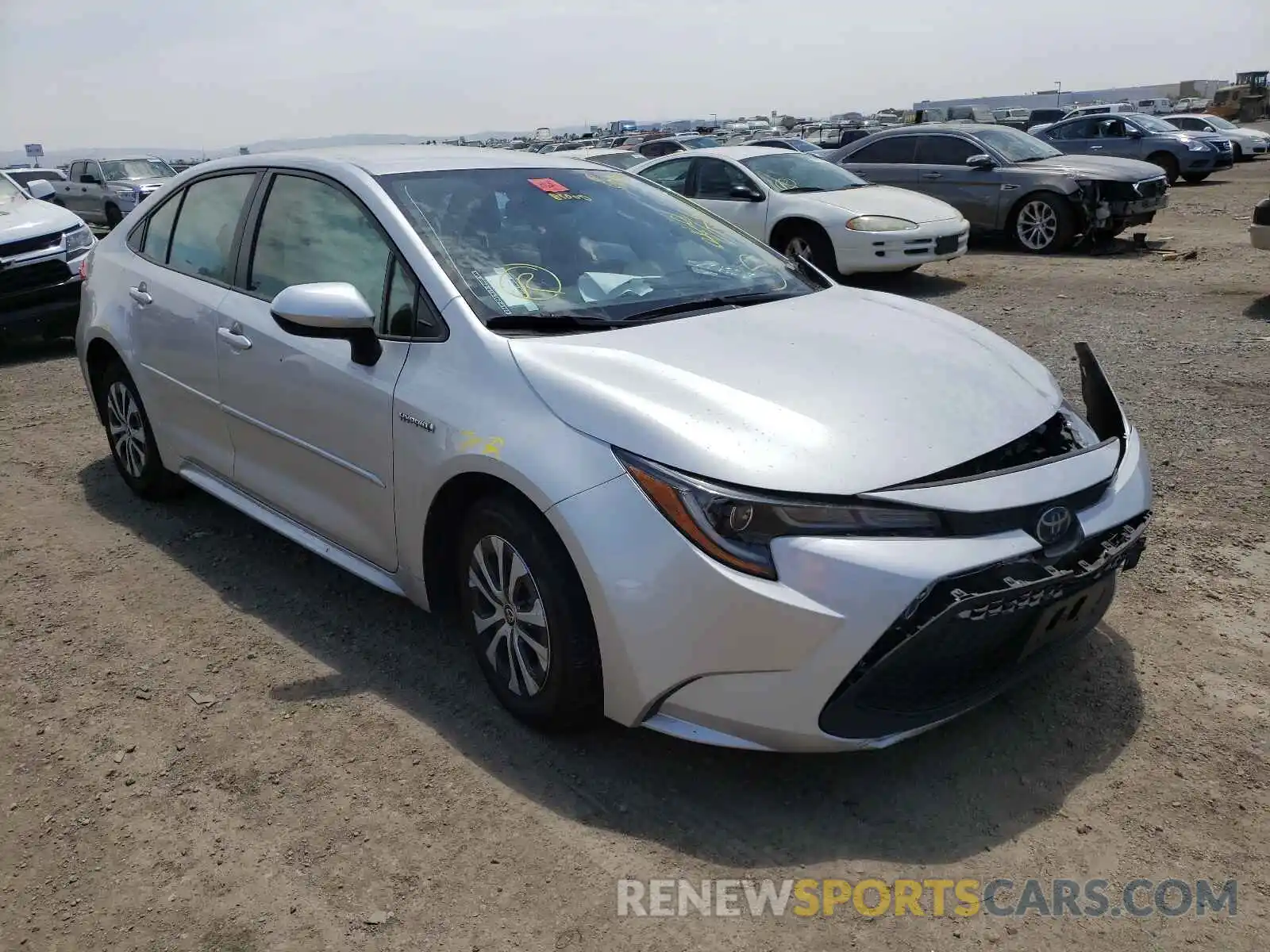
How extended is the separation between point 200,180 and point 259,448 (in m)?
1.49

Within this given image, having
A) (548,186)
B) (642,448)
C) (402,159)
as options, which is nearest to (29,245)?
(402,159)

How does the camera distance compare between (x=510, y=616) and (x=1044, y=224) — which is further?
(x=1044, y=224)

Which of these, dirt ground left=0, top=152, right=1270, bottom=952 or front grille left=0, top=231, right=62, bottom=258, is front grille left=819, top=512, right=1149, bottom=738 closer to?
dirt ground left=0, top=152, right=1270, bottom=952

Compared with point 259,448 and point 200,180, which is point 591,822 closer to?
point 259,448

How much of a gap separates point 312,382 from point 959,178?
11287 millimetres

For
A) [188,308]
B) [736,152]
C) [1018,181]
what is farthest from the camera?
→ [1018,181]

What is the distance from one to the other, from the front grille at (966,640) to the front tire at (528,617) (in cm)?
69

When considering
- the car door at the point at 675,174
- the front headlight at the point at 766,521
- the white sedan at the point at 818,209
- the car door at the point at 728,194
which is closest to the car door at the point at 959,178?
the white sedan at the point at 818,209

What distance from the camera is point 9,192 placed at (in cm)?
1018

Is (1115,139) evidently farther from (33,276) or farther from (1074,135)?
(33,276)

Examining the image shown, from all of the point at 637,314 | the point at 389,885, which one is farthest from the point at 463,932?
the point at 637,314

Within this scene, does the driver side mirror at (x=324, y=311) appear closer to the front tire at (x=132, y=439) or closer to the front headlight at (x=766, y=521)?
the front headlight at (x=766, y=521)

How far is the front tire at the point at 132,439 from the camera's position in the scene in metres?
4.93

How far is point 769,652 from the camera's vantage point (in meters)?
2.52
